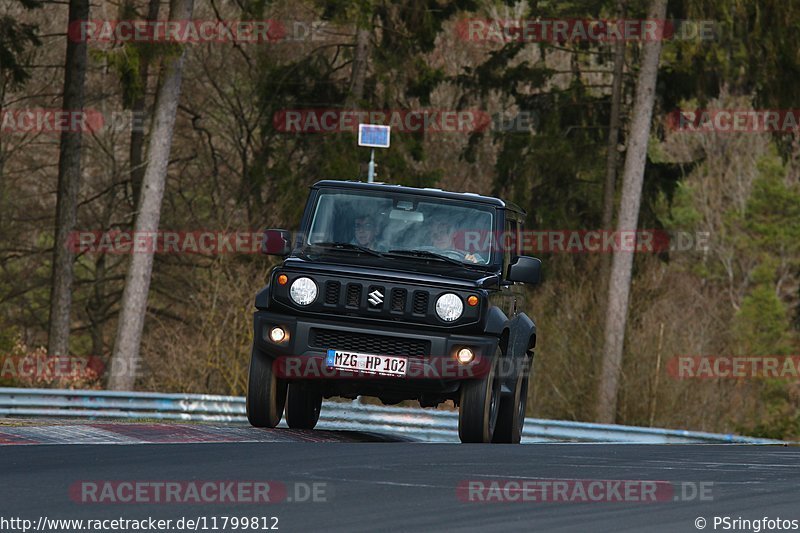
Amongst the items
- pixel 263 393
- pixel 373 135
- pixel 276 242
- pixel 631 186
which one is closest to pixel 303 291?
pixel 276 242

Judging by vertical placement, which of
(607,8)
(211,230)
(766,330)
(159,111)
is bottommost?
(766,330)

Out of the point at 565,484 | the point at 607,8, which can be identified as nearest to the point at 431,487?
the point at 565,484

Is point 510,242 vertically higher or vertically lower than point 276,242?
higher

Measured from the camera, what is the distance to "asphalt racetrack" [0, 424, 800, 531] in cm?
834

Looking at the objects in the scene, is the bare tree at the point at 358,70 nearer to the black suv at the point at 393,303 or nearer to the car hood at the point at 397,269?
the black suv at the point at 393,303

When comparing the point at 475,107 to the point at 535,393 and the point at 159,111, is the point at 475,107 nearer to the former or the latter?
the point at 535,393

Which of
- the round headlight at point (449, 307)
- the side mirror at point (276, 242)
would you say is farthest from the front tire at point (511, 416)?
the side mirror at point (276, 242)

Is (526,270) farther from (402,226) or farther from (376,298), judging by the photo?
(376,298)

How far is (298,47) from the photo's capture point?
1601 inches

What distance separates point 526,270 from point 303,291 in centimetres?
211

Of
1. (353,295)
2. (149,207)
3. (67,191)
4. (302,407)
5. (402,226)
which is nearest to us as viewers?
(353,295)

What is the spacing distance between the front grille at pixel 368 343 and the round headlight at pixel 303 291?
276mm

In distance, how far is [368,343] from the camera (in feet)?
43.3

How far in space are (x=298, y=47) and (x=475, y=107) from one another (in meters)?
6.30
